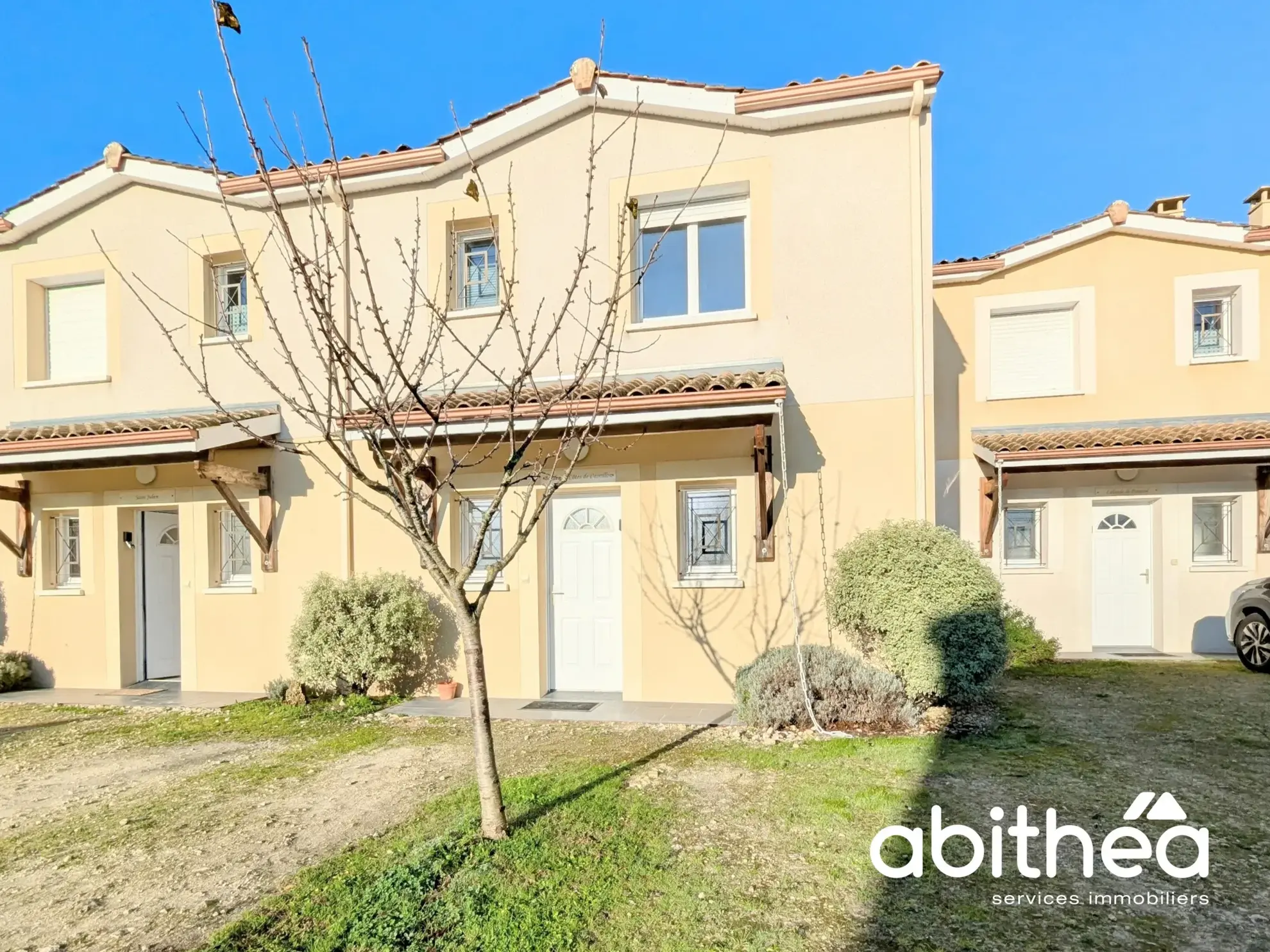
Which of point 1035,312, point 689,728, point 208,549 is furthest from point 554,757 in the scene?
point 1035,312

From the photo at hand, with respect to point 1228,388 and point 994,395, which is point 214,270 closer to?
point 994,395

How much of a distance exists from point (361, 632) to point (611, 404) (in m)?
4.32

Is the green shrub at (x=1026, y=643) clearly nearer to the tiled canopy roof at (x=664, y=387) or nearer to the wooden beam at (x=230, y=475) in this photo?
the tiled canopy roof at (x=664, y=387)

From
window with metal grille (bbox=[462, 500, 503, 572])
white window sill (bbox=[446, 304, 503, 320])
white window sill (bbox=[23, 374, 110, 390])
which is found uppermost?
white window sill (bbox=[446, 304, 503, 320])

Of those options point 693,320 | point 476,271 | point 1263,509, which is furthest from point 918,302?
point 1263,509

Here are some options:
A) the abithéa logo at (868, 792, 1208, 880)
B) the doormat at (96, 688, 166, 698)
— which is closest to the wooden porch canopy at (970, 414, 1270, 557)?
the abithéa logo at (868, 792, 1208, 880)

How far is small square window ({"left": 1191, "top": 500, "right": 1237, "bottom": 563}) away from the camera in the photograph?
1092 centimetres

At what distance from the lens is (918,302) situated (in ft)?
24.6

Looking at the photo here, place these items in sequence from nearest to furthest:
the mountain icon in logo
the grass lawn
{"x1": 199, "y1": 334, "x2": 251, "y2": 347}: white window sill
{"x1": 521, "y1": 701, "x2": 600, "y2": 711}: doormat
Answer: the grass lawn
the mountain icon in logo
{"x1": 521, "y1": 701, "x2": 600, "y2": 711}: doormat
{"x1": 199, "y1": 334, "x2": 251, "y2": 347}: white window sill

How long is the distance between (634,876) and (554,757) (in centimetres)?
232

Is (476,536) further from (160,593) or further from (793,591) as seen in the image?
(160,593)

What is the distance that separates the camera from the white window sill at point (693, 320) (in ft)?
26.1

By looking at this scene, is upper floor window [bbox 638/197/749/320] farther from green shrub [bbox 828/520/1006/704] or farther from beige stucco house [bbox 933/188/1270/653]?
beige stucco house [bbox 933/188/1270/653]

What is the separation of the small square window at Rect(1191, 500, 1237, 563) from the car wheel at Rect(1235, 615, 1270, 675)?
1.90 meters
